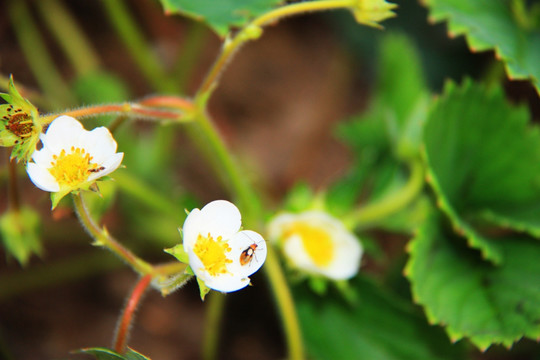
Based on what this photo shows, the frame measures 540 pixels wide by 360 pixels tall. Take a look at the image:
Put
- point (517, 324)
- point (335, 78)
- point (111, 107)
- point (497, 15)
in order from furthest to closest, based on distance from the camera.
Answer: point (335, 78)
point (497, 15)
point (517, 324)
point (111, 107)

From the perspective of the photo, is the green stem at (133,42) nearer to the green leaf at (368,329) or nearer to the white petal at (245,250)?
the green leaf at (368,329)

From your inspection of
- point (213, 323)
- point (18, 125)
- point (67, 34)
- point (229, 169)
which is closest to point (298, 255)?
point (229, 169)

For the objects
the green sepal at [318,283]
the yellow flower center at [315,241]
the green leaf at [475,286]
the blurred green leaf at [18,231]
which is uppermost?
the blurred green leaf at [18,231]

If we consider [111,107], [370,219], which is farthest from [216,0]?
[370,219]

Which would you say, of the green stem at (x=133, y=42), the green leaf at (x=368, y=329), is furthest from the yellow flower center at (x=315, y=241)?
the green stem at (x=133, y=42)

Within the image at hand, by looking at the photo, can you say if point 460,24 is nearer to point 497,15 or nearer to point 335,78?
point 497,15

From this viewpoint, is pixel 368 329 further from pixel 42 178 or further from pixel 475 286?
pixel 42 178
